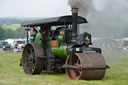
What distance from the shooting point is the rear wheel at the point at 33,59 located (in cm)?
1061

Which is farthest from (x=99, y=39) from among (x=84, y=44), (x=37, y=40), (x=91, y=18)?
(x=84, y=44)

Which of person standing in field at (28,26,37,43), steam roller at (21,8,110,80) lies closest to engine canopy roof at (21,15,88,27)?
steam roller at (21,8,110,80)

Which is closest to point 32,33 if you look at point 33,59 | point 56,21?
point 33,59

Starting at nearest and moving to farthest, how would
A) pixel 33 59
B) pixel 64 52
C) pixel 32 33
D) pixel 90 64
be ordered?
pixel 90 64
pixel 64 52
pixel 33 59
pixel 32 33

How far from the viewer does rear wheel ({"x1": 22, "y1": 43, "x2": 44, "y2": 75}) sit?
418 inches

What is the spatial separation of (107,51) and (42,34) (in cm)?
1009

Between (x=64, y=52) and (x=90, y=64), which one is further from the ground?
(x=64, y=52)

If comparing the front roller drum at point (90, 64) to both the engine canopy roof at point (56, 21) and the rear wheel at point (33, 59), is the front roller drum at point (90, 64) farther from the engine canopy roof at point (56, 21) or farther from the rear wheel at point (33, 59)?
the rear wheel at point (33, 59)

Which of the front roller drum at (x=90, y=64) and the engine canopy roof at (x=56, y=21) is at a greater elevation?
the engine canopy roof at (x=56, y=21)

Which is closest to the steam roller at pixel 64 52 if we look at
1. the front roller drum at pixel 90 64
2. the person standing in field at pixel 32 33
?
the front roller drum at pixel 90 64

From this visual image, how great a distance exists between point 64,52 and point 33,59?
1.64 metres

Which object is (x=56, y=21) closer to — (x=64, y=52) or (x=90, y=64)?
(x=64, y=52)

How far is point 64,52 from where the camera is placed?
9.90 m

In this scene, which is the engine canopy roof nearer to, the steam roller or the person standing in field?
the steam roller
